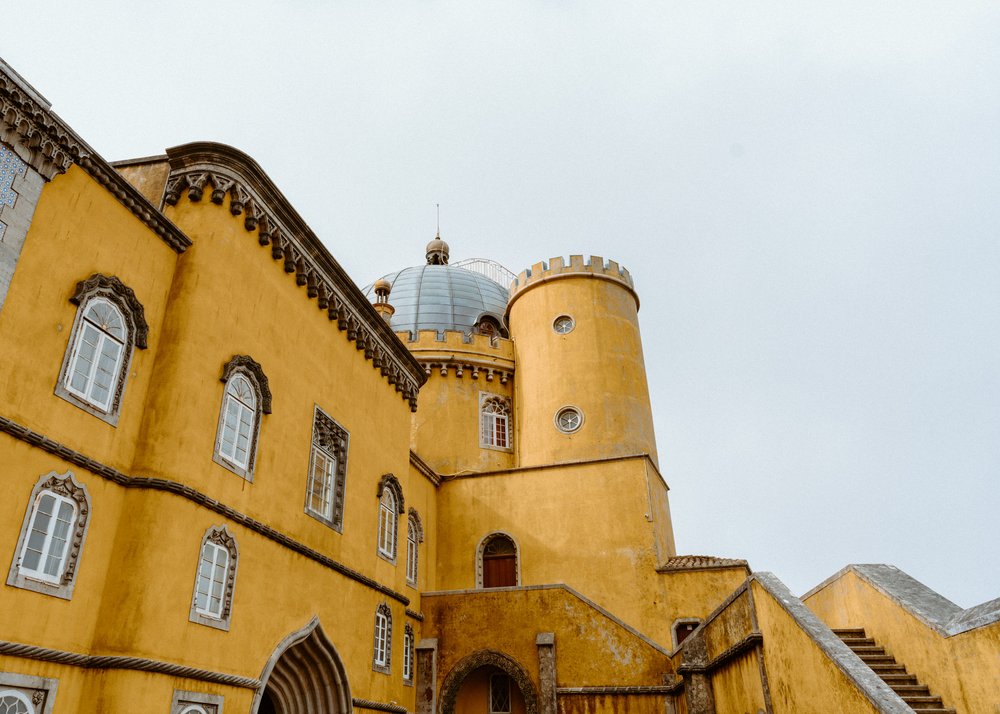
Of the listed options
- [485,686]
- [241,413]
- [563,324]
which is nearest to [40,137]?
[241,413]

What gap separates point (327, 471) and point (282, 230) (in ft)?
15.0

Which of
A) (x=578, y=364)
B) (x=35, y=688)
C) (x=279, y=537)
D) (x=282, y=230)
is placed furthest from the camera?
(x=578, y=364)

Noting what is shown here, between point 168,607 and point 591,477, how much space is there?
13.9 metres

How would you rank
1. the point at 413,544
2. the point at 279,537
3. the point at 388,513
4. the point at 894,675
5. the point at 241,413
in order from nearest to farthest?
the point at 894,675 → the point at 241,413 → the point at 279,537 → the point at 388,513 → the point at 413,544

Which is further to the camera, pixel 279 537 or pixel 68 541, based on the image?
pixel 279 537

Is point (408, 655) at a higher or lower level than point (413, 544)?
lower

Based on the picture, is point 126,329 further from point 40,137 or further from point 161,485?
point 40,137

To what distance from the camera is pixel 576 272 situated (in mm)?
25922

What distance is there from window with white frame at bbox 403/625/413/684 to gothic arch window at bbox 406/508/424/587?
144 centimetres

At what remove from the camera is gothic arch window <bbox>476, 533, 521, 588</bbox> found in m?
21.2

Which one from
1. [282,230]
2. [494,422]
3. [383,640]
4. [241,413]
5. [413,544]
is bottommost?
[383,640]

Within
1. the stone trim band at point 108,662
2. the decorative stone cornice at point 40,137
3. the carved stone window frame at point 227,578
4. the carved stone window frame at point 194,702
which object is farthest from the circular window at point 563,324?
the carved stone window frame at point 194,702

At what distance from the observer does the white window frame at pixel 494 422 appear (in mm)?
25344

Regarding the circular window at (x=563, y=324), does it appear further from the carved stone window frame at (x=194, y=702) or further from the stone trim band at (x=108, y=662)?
the carved stone window frame at (x=194, y=702)
